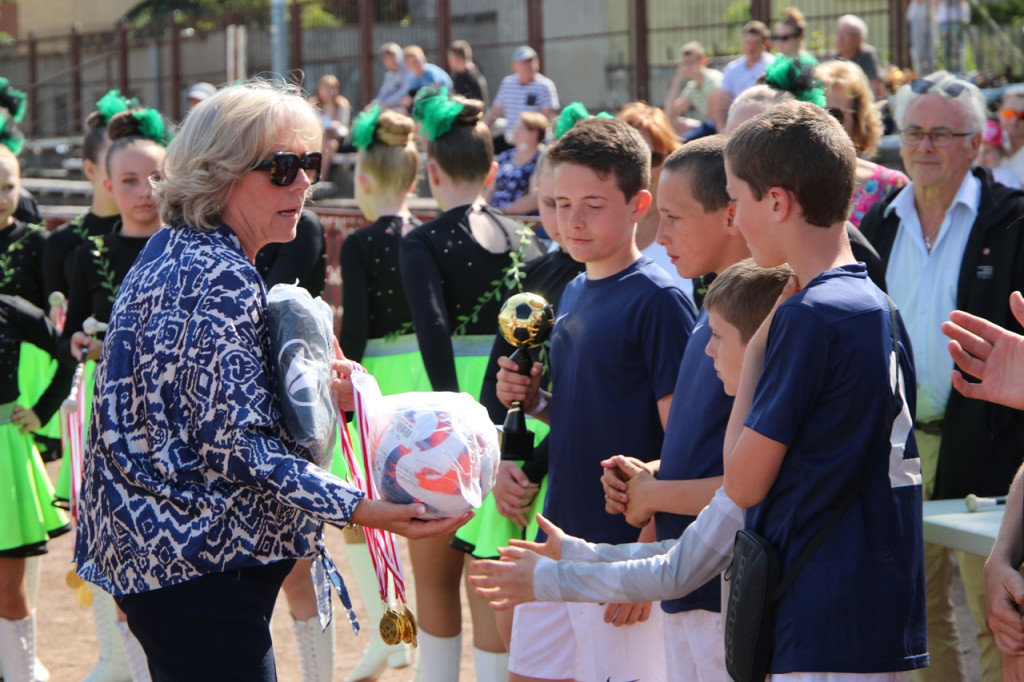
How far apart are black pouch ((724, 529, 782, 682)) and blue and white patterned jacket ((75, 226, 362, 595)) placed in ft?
2.73

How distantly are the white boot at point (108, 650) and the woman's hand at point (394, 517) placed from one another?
10.1ft

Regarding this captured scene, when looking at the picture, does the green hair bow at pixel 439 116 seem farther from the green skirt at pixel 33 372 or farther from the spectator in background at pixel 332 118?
the spectator in background at pixel 332 118

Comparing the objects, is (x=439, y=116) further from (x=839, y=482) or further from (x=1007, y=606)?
(x=1007, y=606)

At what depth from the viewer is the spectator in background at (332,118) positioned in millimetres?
16734

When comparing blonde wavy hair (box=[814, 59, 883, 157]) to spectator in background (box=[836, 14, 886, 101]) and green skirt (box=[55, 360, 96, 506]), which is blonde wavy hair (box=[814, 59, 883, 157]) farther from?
spectator in background (box=[836, 14, 886, 101])

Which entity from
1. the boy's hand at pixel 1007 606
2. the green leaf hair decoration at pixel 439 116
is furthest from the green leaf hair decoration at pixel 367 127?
the boy's hand at pixel 1007 606

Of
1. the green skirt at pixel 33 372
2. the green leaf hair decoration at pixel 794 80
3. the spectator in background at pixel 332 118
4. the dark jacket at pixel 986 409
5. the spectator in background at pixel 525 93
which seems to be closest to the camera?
the dark jacket at pixel 986 409

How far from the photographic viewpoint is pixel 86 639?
5902 millimetres

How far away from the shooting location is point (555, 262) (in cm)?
428

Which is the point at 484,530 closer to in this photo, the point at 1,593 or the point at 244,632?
the point at 244,632

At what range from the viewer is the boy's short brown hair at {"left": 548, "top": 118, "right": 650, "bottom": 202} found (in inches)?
142

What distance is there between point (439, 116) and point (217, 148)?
2.25m

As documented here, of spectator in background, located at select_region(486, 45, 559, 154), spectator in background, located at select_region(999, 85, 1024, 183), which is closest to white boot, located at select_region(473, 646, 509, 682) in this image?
spectator in background, located at select_region(999, 85, 1024, 183)

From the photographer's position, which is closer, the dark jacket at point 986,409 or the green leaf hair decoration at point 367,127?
the dark jacket at point 986,409
